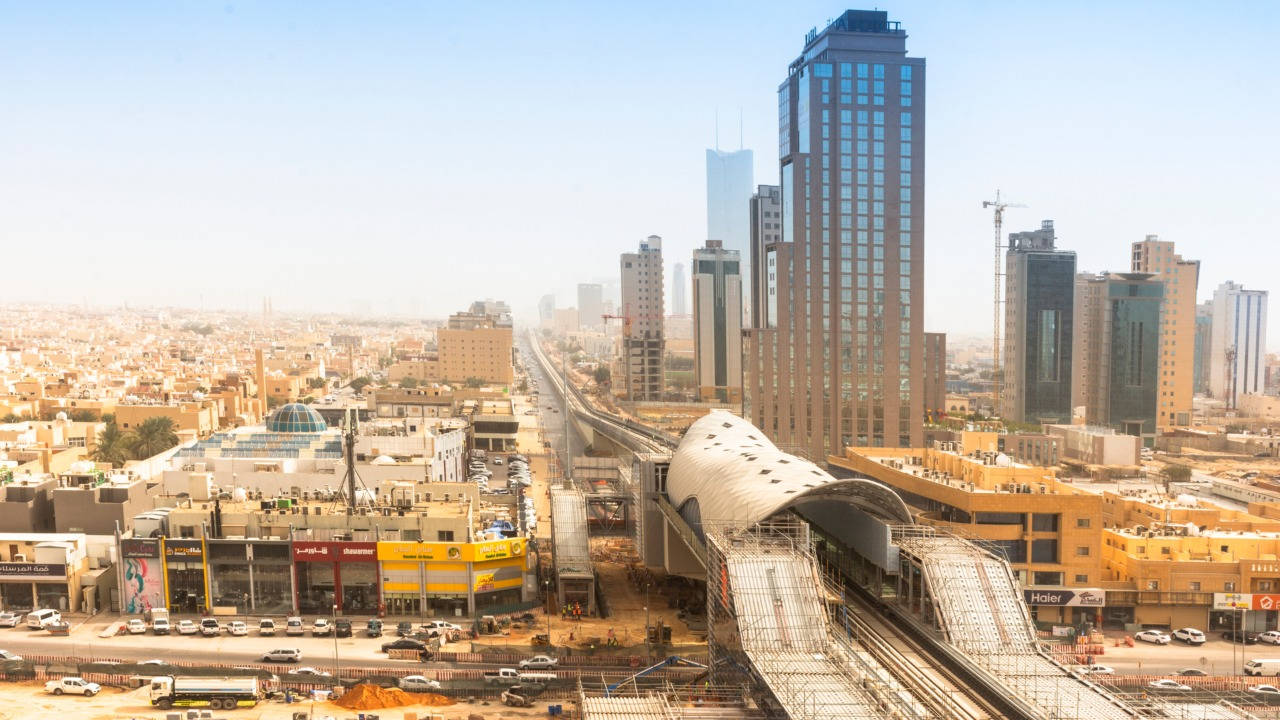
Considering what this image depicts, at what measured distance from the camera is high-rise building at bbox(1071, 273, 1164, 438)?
247 feet

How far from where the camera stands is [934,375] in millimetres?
62844

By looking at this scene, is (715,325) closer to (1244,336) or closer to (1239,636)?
(1244,336)

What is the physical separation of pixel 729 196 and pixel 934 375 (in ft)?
439

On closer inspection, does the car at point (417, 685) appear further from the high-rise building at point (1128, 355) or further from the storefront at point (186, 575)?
the high-rise building at point (1128, 355)

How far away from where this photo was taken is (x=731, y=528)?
80.5 ft

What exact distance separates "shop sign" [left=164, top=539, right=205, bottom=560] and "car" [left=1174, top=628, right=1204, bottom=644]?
26.6m

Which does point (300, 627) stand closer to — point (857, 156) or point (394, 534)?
point (394, 534)

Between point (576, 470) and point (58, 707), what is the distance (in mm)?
32651

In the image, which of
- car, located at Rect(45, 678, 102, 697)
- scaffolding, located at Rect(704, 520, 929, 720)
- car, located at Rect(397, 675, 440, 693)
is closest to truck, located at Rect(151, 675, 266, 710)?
car, located at Rect(45, 678, 102, 697)

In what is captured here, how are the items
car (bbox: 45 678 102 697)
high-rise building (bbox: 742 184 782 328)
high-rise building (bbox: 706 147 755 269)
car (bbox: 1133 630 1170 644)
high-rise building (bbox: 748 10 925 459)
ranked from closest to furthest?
car (bbox: 45 678 102 697)
car (bbox: 1133 630 1170 644)
high-rise building (bbox: 748 10 925 459)
high-rise building (bbox: 742 184 782 328)
high-rise building (bbox: 706 147 755 269)

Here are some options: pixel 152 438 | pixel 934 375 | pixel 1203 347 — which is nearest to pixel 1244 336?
pixel 1203 347

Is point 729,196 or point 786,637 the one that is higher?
point 729,196

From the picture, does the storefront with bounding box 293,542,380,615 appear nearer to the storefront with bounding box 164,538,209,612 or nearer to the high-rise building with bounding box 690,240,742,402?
the storefront with bounding box 164,538,209,612

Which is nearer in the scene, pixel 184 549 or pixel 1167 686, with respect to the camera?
pixel 1167 686
